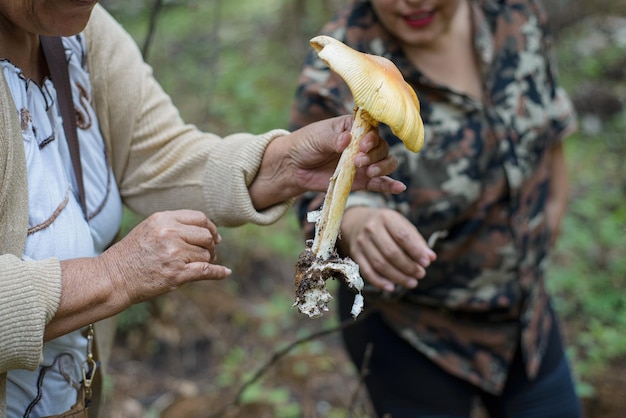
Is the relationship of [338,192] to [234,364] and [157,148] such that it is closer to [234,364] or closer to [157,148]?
[157,148]

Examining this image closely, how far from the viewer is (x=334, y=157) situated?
1.66m

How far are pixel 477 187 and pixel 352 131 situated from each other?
0.79 meters

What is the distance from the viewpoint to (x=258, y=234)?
4805mm

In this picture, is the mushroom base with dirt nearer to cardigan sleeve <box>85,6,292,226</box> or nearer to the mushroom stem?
the mushroom stem

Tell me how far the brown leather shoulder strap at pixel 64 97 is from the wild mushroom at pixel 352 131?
551 millimetres

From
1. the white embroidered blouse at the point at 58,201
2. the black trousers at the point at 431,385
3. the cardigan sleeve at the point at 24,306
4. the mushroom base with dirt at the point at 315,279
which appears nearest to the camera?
the cardigan sleeve at the point at 24,306

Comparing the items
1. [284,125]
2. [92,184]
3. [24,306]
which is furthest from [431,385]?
[284,125]

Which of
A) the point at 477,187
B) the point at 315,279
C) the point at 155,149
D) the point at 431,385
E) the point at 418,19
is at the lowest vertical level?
the point at 431,385

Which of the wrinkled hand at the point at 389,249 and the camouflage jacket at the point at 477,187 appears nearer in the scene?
the wrinkled hand at the point at 389,249

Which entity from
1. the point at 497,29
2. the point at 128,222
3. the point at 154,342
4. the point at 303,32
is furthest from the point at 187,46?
the point at 497,29

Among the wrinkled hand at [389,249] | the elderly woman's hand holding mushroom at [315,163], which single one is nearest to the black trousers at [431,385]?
the wrinkled hand at [389,249]

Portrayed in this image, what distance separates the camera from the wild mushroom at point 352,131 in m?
1.30

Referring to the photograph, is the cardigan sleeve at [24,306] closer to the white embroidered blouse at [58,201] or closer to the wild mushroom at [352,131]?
the white embroidered blouse at [58,201]

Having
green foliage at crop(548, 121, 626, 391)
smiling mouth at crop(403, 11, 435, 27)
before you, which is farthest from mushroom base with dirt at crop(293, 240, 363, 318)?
green foliage at crop(548, 121, 626, 391)
